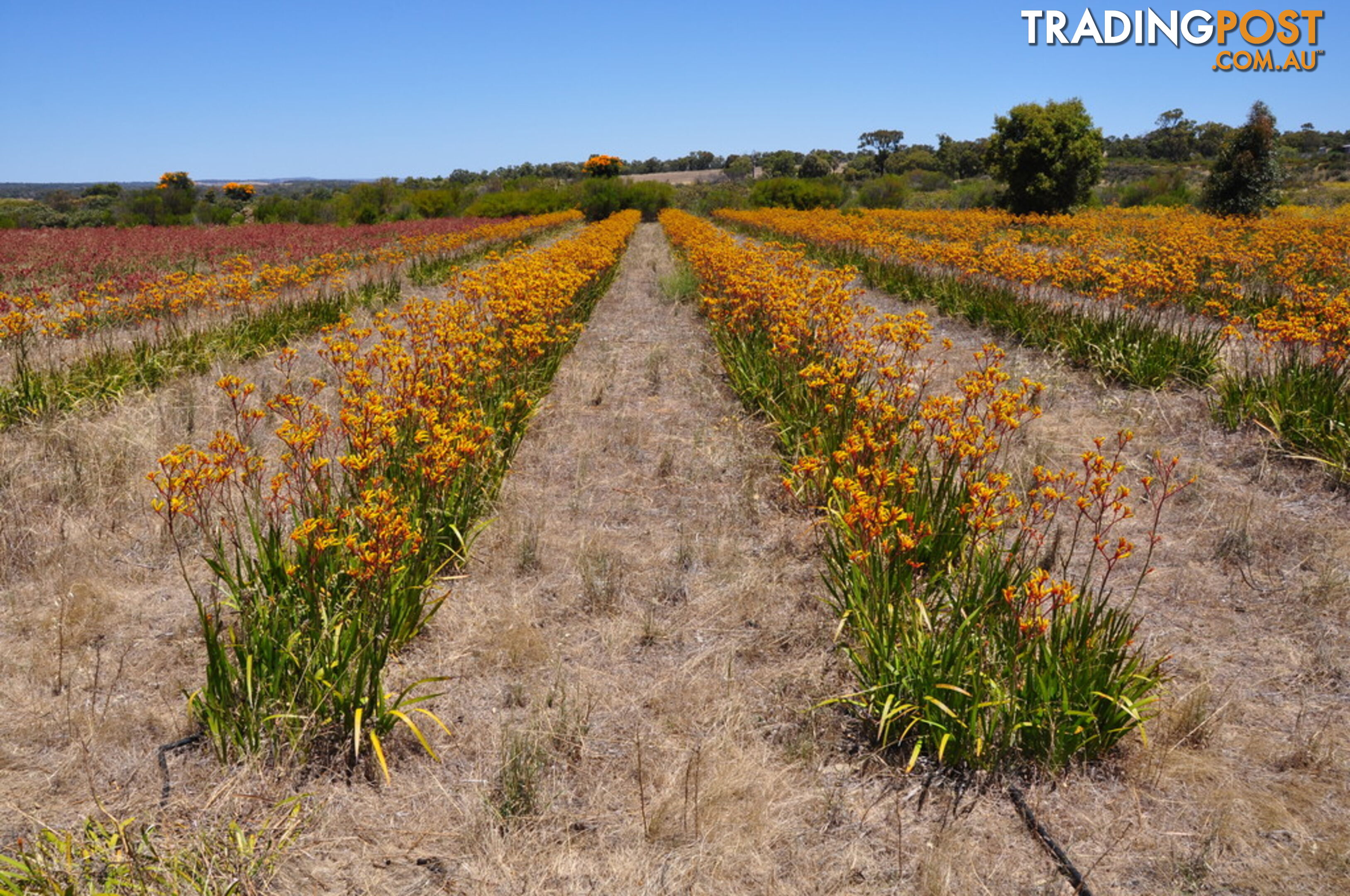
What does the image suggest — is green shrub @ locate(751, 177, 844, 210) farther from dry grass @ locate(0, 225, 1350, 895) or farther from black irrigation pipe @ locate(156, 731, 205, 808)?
black irrigation pipe @ locate(156, 731, 205, 808)

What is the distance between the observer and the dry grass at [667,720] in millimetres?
2506

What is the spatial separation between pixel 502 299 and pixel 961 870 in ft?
20.2

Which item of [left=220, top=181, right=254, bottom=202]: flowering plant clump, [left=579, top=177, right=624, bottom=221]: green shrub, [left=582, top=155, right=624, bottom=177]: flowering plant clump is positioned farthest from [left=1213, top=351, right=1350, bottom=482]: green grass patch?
[left=220, top=181, right=254, bottom=202]: flowering plant clump

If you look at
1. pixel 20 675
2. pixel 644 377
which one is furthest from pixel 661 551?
pixel 644 377

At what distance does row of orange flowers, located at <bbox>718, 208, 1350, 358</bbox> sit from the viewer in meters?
8.04

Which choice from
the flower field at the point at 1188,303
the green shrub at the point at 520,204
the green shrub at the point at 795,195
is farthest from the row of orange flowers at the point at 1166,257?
the green shrub at the point at 520,204

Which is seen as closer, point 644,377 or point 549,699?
point 549,699

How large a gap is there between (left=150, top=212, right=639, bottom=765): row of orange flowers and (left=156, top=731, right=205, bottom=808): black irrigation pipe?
7 cm

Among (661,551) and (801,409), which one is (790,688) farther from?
(801,409)

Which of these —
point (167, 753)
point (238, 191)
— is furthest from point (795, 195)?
point (238, 191)

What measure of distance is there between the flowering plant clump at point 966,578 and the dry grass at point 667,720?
0.64 ft

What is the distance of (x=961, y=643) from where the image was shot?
2.98 metres

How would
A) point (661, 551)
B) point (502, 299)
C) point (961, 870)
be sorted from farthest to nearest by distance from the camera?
point (502, 299)
point (661, 551)
point (961, 870)

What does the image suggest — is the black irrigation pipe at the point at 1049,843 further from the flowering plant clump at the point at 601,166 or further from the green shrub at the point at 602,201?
the flowering plant clump at the point at 601,166
